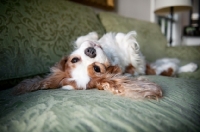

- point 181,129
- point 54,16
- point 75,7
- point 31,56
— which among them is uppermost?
point 75,7

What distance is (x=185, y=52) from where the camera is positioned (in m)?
2.10

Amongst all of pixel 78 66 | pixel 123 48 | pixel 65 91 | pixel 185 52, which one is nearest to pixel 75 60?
pixel 78 66

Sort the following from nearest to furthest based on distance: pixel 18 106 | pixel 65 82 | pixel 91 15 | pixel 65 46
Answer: pixel 18 106, pixel 65 82, pixel 65 46, pixel 91 15

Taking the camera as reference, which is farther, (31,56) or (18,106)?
(31,56)

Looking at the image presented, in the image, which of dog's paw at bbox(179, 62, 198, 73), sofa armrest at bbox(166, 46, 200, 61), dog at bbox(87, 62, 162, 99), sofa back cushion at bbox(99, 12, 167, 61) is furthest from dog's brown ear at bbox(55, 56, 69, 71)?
sofa armrest at bbox(166, 46, 200, 61)

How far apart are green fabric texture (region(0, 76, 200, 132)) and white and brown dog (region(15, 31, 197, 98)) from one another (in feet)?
0.34

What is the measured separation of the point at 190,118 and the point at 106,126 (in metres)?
0.29

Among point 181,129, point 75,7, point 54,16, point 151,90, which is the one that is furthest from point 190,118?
point 75,7

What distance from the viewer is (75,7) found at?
1677 mm

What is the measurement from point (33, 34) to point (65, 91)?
0.59 meters

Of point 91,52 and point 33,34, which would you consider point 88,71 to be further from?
point 33,34

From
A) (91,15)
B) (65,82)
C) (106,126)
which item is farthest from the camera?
(91,15)

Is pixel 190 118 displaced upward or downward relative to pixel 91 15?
downward

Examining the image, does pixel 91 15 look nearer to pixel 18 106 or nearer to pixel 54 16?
pixel 54 16
